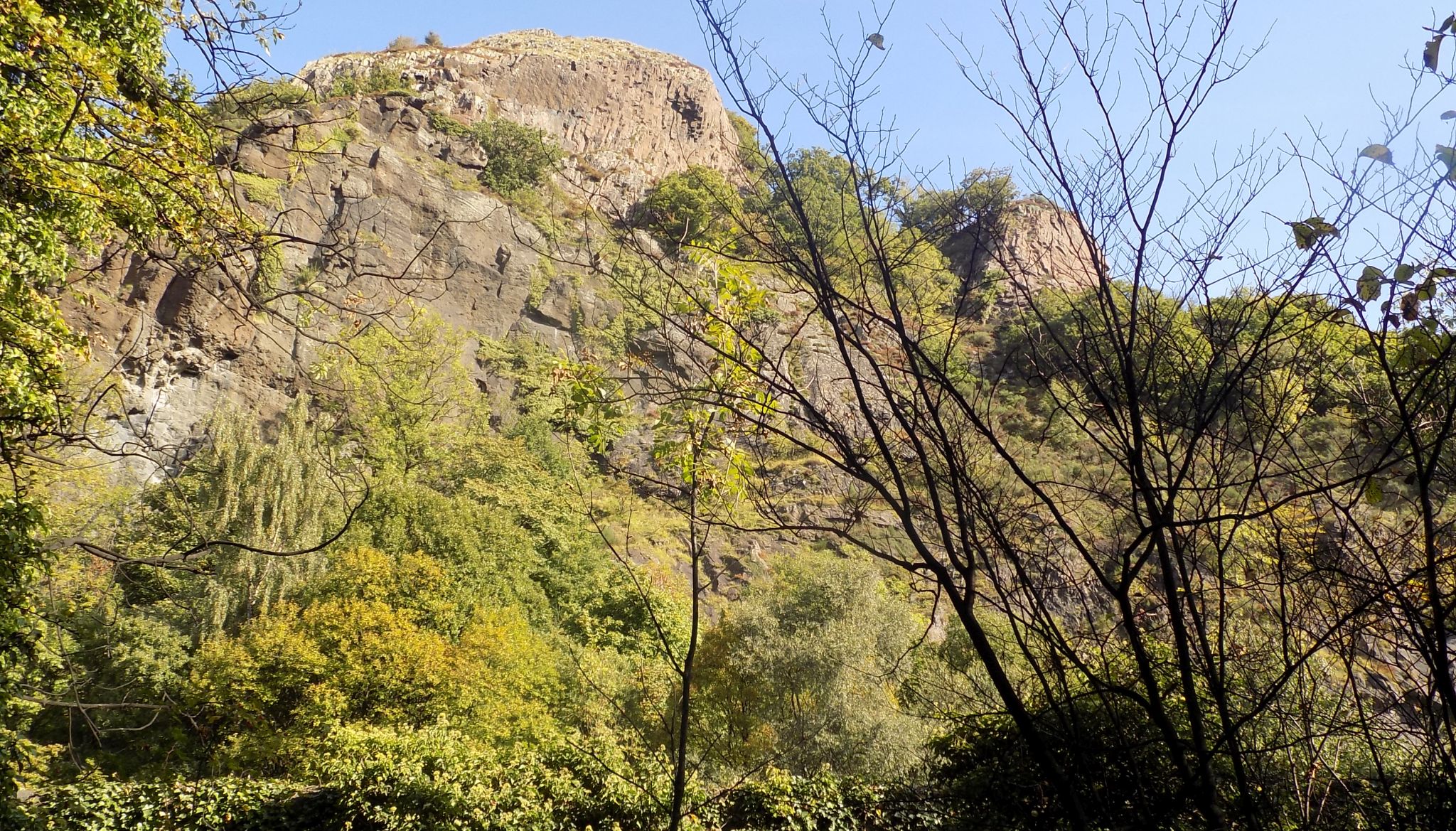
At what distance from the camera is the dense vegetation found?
1101mm

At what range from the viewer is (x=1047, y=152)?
1170mm

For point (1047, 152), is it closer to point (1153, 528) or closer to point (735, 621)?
point (1153, 528)

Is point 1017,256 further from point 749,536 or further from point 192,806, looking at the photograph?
point 749,536

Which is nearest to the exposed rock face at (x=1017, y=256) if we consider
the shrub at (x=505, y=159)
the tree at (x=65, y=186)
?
the tree at (x=65, y=186)

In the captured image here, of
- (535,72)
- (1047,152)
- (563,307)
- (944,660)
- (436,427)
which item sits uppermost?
(535,72)

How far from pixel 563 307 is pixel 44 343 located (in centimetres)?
2180

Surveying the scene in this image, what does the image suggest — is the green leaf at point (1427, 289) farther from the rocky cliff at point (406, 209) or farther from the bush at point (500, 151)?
the bush at point (500, 151)

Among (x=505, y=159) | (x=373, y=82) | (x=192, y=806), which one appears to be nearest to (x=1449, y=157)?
(x=192, y=806)

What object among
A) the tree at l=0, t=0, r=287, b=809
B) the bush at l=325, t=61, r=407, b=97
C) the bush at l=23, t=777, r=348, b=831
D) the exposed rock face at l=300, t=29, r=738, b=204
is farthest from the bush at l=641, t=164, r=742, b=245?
the bush at l=325, t=61, r=407, b=97

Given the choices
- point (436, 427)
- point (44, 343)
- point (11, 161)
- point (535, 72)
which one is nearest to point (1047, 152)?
point (11, 161)

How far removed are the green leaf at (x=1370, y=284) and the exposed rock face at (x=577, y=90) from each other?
29.5 m

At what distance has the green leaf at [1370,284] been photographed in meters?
1.00

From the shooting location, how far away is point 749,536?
2086 centimetres

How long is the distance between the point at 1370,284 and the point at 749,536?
20.1m
